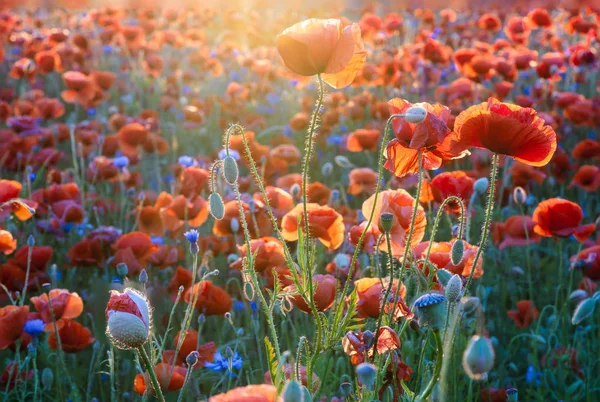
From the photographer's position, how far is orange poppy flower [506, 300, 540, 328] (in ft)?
8.03

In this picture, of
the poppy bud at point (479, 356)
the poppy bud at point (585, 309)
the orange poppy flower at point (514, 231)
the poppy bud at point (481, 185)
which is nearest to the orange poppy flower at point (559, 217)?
the poppy bud at point (481, 185)

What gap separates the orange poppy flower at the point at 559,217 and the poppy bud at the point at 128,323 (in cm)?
142

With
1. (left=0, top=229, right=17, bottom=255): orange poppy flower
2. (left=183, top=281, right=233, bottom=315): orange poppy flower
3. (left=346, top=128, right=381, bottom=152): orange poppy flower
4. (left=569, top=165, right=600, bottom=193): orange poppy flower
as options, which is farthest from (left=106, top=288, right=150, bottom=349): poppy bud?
(left=569, top=165, right=600, bottom=193): orange poppy flower

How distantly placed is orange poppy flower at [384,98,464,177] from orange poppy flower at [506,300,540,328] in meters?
1.16

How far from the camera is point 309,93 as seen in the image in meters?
5.93

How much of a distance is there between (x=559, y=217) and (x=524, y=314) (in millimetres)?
462

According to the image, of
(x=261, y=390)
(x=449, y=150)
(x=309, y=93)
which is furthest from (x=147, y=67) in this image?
(x=261, y=390)

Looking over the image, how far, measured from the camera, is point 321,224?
6.11 ft

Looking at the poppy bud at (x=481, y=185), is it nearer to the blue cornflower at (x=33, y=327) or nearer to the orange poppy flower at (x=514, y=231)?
the orange poppy flower at (x=514, y=231)

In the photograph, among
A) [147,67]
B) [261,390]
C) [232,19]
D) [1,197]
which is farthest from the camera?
[232,19]

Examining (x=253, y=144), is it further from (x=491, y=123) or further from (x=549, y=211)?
(x=491, y=123)

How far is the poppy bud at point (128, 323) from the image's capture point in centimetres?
108


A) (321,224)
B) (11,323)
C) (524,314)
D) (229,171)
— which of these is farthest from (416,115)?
(524,314)

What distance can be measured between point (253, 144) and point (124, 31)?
2.65 m
